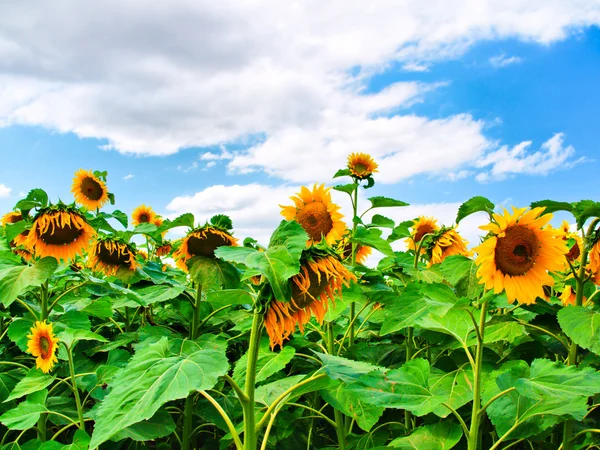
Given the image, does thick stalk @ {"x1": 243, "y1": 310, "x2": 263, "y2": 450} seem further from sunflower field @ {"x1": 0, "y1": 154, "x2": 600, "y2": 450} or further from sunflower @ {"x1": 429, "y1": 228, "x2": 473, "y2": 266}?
sunflower @ {"x1": 429, "y1": 228, "x2": 473, "y2": 266}

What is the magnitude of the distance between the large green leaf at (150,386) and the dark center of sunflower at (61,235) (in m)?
1.63

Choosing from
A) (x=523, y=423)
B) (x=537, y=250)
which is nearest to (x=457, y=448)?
(x=523, y=423)

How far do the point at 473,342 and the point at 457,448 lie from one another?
0.66 meters

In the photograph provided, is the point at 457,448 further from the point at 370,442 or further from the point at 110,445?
the point at 110,445

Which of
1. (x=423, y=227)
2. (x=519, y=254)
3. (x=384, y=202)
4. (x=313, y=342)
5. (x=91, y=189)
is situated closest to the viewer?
(x=519, y=254)

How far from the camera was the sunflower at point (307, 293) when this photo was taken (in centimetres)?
167

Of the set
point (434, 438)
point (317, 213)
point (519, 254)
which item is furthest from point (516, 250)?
point (317, 213)

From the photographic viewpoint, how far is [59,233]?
308 centimetres

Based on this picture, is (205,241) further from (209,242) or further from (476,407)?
(476,407)

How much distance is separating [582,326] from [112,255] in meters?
2.67

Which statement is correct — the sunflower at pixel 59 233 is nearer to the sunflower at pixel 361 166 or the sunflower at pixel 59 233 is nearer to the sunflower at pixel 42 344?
the sunflower at pixel 42 344

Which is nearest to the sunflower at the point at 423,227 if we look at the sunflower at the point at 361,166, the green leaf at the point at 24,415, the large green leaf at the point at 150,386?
the sunflower at the point at 361,166

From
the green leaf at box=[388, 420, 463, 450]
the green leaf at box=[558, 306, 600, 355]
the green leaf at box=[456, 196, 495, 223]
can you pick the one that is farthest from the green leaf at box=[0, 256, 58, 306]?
the green leaf at box=[558, 306, 600, 355]

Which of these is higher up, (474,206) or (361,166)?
(361,166)
